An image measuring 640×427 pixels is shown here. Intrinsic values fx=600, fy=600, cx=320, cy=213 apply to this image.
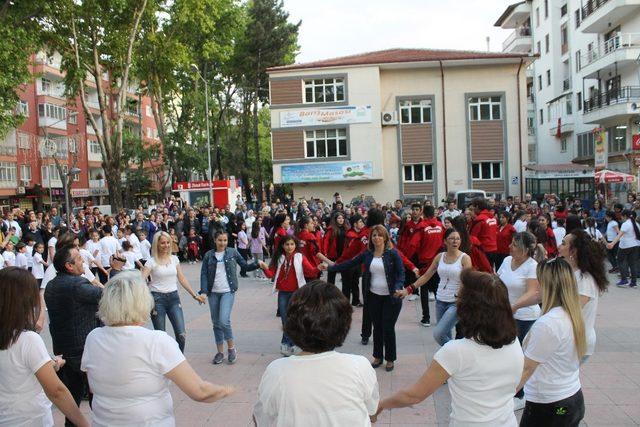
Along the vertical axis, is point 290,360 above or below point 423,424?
above

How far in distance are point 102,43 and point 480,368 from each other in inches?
1190

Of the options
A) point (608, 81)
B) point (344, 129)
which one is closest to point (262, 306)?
point (344, 129)

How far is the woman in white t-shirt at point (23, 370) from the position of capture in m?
3.29

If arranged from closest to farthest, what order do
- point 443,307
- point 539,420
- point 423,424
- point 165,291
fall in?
1. point 539,420
2. point 423,424
3. point 443,307
4. point 165,291

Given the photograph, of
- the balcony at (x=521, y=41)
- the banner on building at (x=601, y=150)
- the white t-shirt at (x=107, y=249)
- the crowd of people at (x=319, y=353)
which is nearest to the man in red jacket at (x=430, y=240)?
the crowd of people at (x=319, y=353)

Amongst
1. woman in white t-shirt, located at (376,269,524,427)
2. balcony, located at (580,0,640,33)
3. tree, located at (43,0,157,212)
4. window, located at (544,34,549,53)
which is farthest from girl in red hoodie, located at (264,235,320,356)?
window, located at (544,34,549,53)

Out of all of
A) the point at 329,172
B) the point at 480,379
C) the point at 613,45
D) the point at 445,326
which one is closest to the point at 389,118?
the point at 329,172

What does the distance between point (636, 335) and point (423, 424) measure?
4.81 m

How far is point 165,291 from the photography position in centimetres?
741

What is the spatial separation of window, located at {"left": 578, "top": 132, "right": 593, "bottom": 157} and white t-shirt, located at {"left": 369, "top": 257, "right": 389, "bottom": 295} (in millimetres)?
37025

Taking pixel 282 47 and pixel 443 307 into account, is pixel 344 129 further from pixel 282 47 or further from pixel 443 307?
pixel 443 307

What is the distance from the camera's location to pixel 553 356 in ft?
11.7

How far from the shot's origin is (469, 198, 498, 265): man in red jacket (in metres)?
11.5

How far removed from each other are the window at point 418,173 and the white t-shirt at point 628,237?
2316cm
